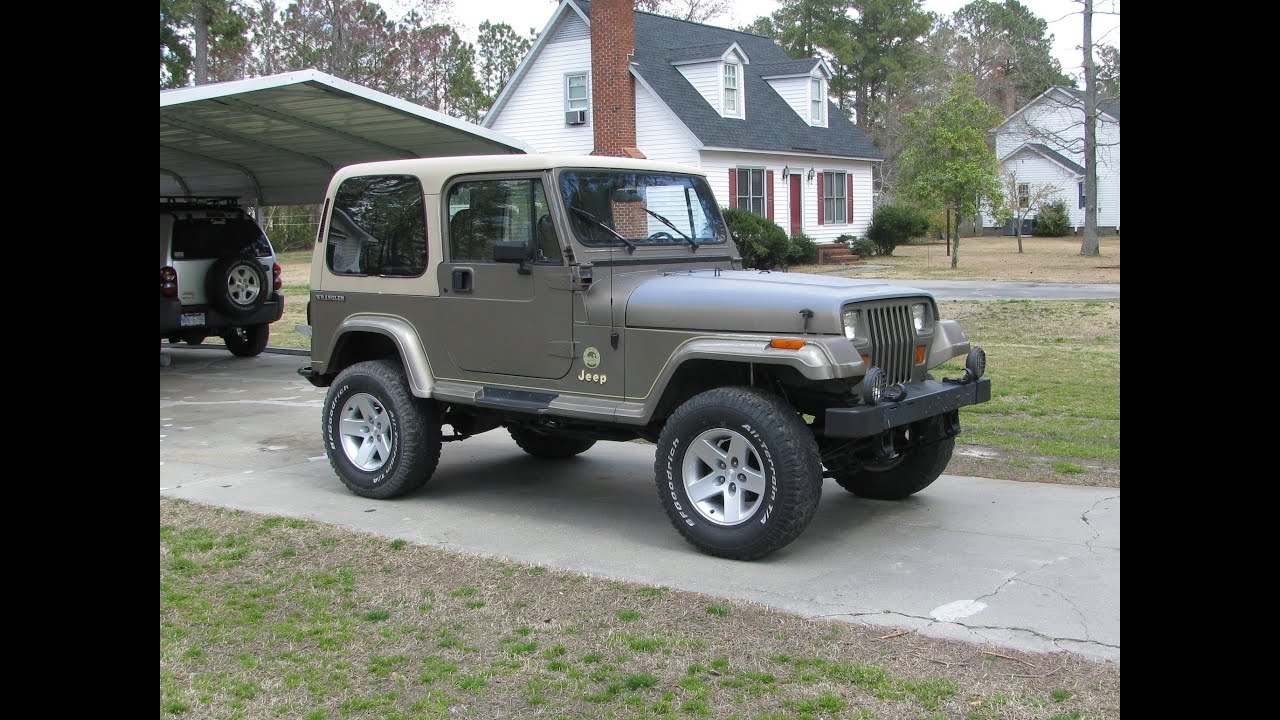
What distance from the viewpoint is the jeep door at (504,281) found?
6527 mm

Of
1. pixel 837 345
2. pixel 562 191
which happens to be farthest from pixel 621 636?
pixel 562 191

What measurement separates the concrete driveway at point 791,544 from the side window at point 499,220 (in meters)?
1.58

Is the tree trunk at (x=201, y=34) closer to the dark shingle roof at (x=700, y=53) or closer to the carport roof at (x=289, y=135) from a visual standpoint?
the dark shingle roof at (x=700, y=53)

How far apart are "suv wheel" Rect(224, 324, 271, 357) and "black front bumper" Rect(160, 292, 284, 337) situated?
2.35 feet

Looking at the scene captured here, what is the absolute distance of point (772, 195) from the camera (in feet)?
109

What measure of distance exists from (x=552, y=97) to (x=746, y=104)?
20.0 ft

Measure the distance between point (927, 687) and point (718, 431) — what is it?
77.2 inches

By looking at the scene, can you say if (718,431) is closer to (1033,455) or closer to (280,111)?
(1033,455)

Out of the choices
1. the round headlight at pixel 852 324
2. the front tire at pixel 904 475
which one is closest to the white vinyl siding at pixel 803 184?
the front tire at pixel 904 475

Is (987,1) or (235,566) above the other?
(987,1)
